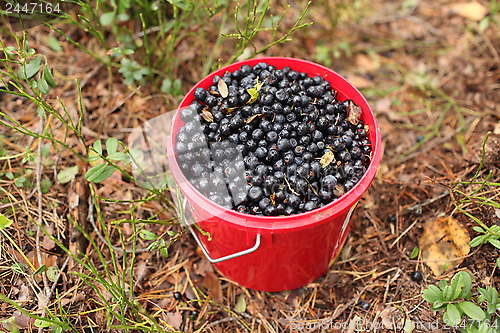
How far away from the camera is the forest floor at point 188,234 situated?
5.68ft

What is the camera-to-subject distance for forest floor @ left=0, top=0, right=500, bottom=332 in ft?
5.68

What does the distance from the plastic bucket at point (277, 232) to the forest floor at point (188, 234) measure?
16cm

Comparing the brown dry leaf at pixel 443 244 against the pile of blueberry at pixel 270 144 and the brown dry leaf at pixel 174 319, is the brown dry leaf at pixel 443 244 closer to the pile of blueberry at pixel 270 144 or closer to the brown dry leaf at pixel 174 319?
the pile of blueberry at pixel 270 144

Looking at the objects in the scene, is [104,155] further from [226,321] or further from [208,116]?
[226,321]

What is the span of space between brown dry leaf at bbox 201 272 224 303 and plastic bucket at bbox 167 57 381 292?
69mm

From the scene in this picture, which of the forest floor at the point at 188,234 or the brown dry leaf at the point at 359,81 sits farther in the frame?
the brown dry leaf at the point at 359,81

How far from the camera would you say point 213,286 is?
1.94 m

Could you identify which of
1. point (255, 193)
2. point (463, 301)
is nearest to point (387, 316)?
point (463, 301)

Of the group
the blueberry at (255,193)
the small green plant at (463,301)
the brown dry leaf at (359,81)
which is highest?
the blueberry at (255,193)

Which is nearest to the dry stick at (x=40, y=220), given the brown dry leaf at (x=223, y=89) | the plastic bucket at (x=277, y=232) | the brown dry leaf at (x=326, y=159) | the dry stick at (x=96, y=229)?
the dry stick at (x=96, y=229)

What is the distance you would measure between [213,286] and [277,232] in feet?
2.24

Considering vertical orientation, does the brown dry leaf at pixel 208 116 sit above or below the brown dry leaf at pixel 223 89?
below

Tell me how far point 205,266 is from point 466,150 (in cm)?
152

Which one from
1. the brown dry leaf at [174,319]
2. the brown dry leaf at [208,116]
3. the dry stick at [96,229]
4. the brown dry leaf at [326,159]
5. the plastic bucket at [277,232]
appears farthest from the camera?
the dry stick at [96,229]
